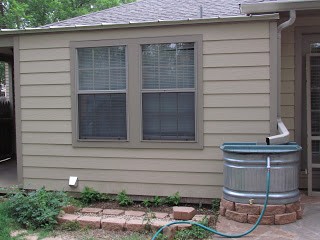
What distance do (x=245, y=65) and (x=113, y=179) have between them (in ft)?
7.64

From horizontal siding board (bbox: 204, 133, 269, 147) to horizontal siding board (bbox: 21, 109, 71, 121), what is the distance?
77.6 inches

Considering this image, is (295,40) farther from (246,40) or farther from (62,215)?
(62,215)

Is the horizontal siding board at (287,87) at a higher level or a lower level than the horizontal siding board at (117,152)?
higher

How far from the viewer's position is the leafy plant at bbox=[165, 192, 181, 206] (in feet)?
17.1

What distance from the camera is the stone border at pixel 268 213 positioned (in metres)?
4.00

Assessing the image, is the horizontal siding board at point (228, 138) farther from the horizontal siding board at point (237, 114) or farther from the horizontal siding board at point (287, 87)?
the horizontal siding board at point (287, 87)

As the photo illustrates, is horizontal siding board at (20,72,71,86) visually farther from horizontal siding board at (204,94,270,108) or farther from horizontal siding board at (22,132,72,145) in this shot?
horizontal siding board at (204,94,270,108)

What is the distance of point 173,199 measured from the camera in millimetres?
5230

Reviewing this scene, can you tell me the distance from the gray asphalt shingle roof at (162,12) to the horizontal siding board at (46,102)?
138 centimetres

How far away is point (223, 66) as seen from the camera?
16.5 feet

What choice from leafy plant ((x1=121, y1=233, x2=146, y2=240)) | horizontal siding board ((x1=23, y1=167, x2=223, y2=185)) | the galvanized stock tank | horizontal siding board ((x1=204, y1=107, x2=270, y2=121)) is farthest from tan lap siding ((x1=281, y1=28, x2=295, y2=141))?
leafy plant ((x1=121, y1=233, x2=146, y2=240))

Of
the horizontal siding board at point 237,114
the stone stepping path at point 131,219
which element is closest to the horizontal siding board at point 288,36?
the horizontal siding board at point 237,114

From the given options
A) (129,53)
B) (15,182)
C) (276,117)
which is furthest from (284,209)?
(15,182)

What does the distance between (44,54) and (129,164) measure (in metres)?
1.97
